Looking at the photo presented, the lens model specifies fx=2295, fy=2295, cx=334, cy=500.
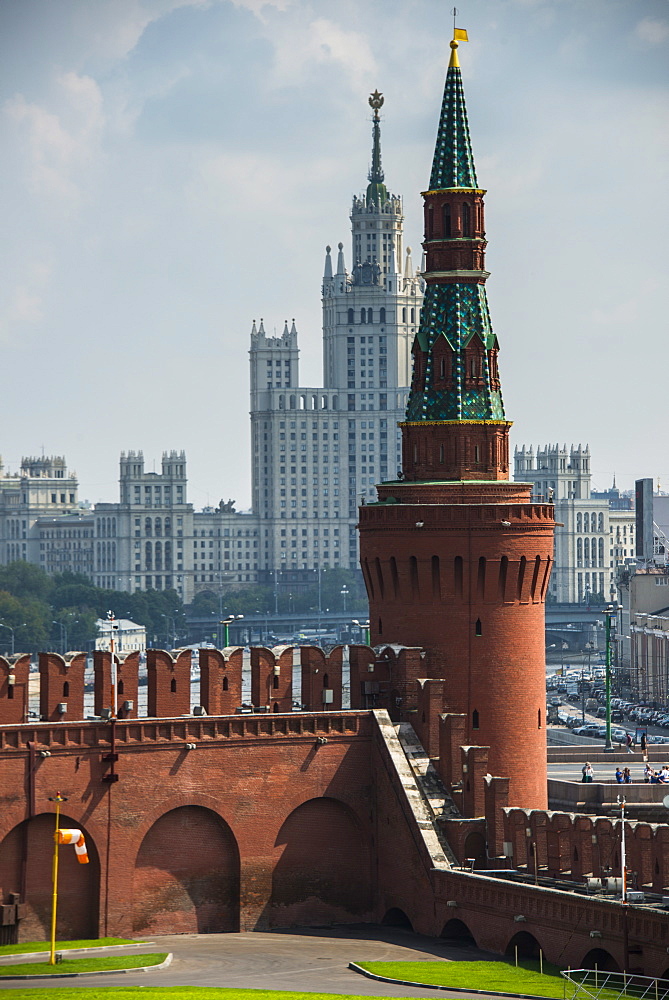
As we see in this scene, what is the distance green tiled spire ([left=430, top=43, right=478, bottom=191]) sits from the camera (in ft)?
261

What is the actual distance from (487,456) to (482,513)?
239 cm

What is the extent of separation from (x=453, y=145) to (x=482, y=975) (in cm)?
3078

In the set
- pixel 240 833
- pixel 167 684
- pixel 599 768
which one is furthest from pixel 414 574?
pixel 599 768

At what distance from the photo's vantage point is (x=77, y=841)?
2648 inches

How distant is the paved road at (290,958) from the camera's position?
61.6m

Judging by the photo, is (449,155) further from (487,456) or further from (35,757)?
(35,757)

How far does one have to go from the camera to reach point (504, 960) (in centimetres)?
6569

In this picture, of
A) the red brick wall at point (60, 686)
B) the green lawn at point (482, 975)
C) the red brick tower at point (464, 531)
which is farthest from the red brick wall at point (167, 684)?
the green lawn at point (482, 975)

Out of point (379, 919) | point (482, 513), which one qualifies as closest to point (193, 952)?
point (379, 919)

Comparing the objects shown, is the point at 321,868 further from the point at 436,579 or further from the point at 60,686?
the point at 436,579

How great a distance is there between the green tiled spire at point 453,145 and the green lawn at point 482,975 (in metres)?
28.2

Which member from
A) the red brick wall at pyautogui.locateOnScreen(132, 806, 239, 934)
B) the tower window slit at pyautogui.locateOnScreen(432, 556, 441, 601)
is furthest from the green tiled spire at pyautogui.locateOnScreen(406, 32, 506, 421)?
the red brick wall at pyautogui.locateOnScreen(132, 806, 239, 934)

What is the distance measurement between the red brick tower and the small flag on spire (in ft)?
46.0

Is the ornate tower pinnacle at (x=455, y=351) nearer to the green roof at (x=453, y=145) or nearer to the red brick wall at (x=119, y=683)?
the green roof at (x=453, y=145)
